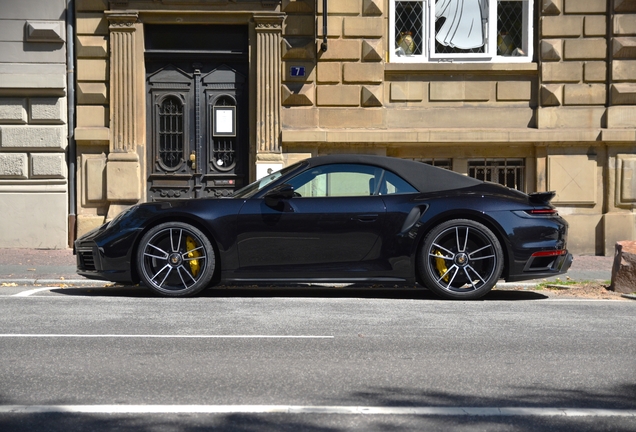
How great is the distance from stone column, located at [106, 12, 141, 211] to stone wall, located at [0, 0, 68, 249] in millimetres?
740

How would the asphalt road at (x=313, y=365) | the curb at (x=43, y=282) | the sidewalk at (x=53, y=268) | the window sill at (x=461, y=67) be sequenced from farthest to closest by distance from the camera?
the window sill at (x=461, y=67) → the sidewalk at (x=53, y=268) → the curb at (x=43, y=282) → the asphalt road at (x=313, y=365)

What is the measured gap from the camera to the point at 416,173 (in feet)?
29.6

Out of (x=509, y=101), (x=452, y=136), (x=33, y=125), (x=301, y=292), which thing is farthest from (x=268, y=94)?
(x=301, y=292)

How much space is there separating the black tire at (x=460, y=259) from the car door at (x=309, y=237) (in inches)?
19.8

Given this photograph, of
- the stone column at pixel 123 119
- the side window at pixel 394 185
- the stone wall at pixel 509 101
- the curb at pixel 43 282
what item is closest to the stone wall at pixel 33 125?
the stone column at pixel 123 119

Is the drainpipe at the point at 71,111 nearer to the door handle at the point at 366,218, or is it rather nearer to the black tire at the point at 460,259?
the door handle at the point at 366,218

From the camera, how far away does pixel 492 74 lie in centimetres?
1538

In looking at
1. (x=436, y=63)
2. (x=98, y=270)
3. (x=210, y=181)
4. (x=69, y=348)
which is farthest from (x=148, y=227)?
(x=436, y=63)

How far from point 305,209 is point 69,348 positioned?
10.6 feet

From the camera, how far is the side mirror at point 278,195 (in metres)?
8.67

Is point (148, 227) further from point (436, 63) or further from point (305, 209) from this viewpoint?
point (436, 63)

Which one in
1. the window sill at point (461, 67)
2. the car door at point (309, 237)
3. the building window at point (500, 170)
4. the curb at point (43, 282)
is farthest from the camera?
the building window at point (500, 170)

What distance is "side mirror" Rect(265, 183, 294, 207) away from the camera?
28.5 feet

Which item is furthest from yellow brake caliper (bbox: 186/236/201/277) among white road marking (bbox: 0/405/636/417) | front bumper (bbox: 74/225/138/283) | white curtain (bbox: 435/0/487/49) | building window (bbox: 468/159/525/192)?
white curtain (bbox: 435/0/487/49)
